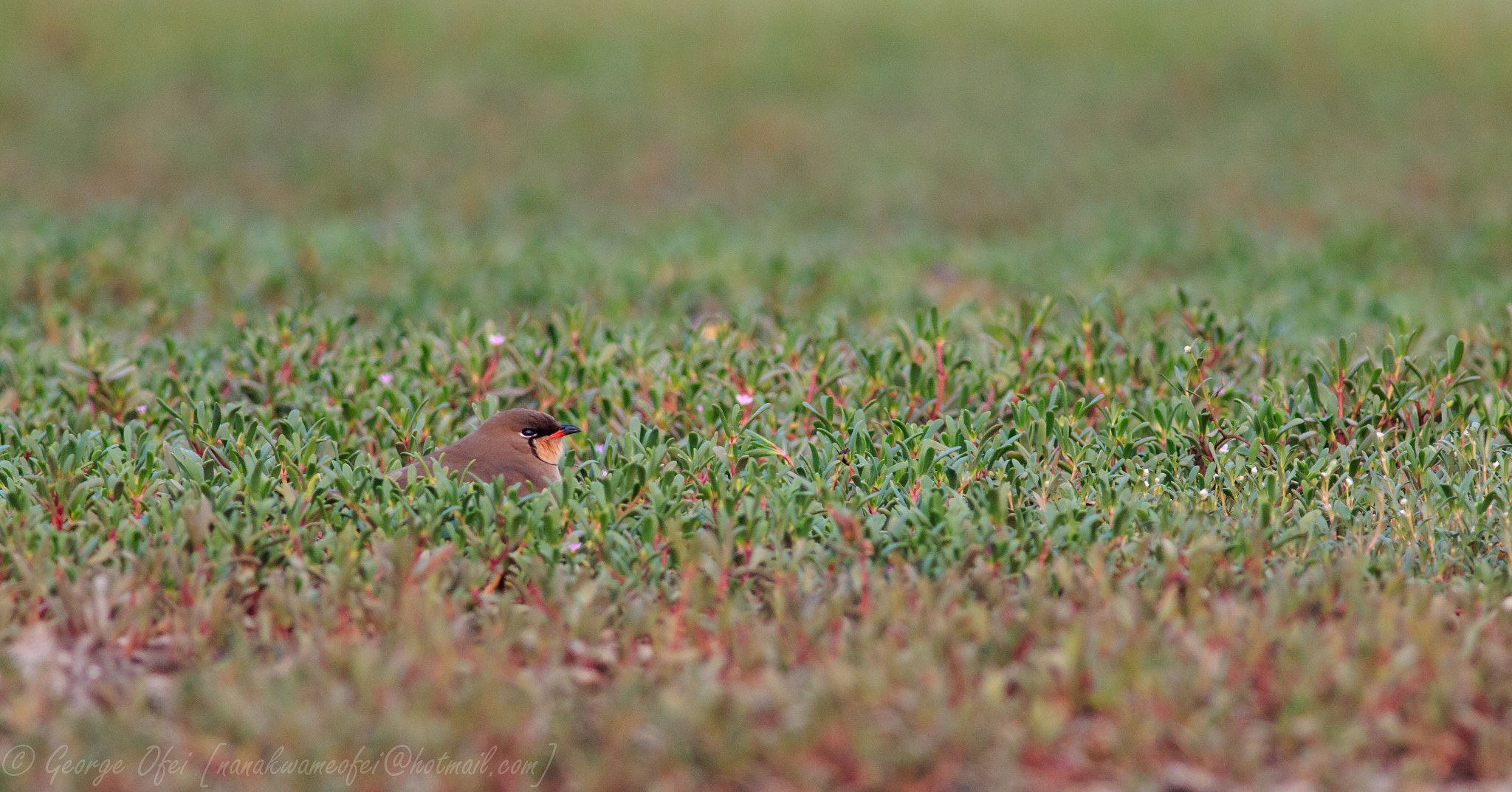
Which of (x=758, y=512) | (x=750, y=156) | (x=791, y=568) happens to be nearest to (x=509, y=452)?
(x=758, y=512)

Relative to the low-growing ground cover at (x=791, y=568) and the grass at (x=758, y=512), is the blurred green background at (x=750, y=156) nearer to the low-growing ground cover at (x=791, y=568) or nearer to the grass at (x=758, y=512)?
the grass at (x=758, y=512)

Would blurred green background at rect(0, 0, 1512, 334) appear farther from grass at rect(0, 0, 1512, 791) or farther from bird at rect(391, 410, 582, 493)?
bird at rect(391, 410, 582, 493)

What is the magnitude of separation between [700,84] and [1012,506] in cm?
1836

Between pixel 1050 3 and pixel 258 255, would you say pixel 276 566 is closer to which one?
pixel 258 255

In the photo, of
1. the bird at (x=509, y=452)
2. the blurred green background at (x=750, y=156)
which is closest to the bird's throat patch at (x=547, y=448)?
the bird at (x=509, y=452)

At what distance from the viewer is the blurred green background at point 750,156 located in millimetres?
11047

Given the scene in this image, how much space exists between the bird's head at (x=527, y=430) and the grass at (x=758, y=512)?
232 mm

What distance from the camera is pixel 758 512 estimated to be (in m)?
5.01

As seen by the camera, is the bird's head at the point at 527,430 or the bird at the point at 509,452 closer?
the bird at the point at 509,452

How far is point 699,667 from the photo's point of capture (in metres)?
4.22

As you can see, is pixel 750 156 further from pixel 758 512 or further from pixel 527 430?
pixel 758 512

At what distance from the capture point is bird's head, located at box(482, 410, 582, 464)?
579 centimetres

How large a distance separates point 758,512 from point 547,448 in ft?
4.26

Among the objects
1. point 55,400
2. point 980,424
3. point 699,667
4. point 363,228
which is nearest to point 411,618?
point 699,667
